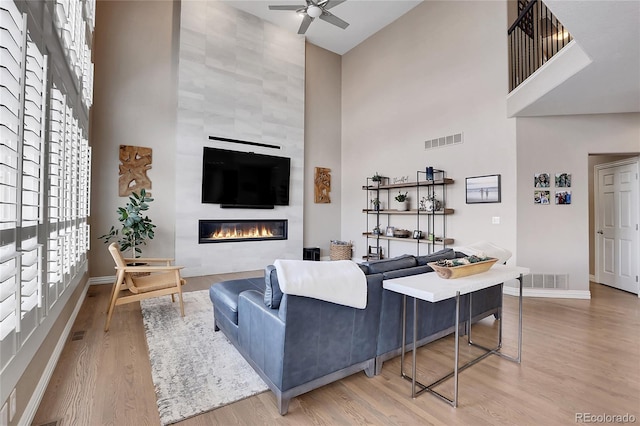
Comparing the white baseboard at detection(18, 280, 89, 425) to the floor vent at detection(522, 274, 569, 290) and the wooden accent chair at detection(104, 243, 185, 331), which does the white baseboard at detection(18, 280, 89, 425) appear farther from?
the floor vent at detection(522, 274, 569, 290)

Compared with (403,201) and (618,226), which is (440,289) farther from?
(618,226)

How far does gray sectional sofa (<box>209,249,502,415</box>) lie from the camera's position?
1874mm

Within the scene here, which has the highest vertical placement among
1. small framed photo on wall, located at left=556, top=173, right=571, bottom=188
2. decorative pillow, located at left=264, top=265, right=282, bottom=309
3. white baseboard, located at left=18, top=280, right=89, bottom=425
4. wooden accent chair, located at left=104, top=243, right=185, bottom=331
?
small framed photo on wall, located at left=556, top=173, right=571, bottom=188

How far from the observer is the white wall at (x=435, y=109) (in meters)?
4.78

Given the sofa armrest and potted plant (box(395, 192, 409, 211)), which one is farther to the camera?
potted plant (box(395, 192, 409, 211))

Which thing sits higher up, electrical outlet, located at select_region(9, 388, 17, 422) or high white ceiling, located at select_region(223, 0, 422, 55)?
high white ceiling, located at select_region(223, 0, 422, 55)

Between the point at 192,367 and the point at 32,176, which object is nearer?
the point at 32,176

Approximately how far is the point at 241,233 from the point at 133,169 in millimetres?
2286

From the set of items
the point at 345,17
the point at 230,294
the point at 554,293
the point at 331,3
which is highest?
the point at 345,17

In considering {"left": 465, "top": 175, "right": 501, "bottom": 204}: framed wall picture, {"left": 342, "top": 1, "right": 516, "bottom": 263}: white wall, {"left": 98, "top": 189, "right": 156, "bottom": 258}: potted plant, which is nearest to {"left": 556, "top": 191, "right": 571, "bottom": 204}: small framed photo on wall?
{"left": 342, "top": 1, "right": 516, "bottom": 263}: white wall

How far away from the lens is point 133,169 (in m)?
5.23

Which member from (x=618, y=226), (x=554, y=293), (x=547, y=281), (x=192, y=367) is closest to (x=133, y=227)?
(x=192, y=367)

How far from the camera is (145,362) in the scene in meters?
2.50

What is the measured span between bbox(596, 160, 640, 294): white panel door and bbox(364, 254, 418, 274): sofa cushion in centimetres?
466
